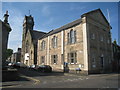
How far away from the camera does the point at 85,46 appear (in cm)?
1927

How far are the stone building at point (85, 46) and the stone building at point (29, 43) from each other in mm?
9487

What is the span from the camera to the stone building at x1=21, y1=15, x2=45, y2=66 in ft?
118

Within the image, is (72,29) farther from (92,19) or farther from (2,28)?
(2,28)

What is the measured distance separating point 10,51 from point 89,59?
52.1 meters

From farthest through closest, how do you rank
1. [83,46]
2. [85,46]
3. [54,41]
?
[54,41], [83,46], [85,46]

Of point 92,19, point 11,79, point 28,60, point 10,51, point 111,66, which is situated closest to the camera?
point 11,79

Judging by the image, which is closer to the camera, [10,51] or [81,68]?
[81,68]

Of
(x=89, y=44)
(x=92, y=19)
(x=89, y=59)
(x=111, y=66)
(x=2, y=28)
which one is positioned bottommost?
(x=111, y=66)

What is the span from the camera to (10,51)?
6041cm

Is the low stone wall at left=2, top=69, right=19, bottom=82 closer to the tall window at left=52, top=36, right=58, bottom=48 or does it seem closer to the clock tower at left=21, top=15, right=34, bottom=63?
the tall window at left=52, top=36, right=58, bottom=48

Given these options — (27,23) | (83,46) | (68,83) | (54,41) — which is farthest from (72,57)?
(27,23)

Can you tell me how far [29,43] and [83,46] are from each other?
24.3 m

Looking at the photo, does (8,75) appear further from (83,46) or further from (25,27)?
(25,27)

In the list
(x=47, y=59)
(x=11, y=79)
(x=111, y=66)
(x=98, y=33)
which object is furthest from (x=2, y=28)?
(x=111, y=66)
